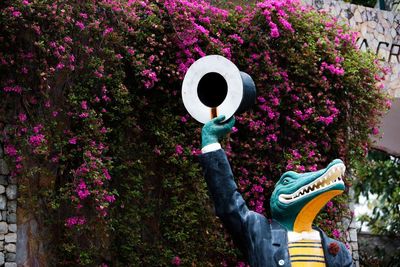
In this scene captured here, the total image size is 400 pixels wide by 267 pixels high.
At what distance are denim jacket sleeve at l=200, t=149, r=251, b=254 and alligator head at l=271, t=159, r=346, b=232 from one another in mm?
240

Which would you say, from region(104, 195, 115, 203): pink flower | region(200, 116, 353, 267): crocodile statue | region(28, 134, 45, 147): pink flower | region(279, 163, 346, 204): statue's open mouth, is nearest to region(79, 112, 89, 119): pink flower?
region(28, 134, 45, 147): pink flower

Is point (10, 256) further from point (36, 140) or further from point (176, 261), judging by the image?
point (176, 261)

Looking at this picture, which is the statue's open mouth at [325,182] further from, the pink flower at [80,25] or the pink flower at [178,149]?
the pink flower at [80,25]

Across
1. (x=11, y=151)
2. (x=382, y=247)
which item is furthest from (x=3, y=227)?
(x=382, y=247)

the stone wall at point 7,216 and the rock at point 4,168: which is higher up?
the rock at point 4,168

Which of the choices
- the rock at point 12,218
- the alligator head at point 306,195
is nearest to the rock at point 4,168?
the rock at point 12,218

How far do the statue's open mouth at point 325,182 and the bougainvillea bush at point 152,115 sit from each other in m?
2.32

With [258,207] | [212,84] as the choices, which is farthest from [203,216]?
[212,84]

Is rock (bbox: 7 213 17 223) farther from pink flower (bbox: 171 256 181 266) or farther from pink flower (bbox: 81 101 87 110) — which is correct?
pink flower (bbox: 171 256 181 266)

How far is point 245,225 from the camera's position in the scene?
562 cm

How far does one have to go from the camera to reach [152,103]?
27.3 ft

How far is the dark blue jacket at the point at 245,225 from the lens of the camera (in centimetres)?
554

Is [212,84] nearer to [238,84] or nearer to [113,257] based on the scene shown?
[238,84]

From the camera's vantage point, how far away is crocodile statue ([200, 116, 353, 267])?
18.0ft
